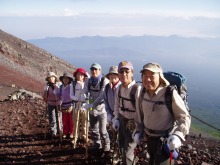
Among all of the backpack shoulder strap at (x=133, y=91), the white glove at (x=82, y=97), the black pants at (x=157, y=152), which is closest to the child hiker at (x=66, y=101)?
the white glove at (x=82, y=97)

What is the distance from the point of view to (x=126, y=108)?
641 centimetres

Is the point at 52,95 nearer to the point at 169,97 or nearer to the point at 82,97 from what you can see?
the point at 82,97

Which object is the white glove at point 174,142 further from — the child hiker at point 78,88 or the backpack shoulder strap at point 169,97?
the child hiker at point 78,88

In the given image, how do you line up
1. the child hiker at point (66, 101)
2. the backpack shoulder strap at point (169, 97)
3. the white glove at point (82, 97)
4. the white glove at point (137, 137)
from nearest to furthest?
the backpack shoulder strap at point (169, 97), the white glove at point (137, 137), the white glove at point (82, 97), the child hiker at point (66, 101)

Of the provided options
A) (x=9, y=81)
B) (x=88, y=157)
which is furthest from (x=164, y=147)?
(x=9, y=81)

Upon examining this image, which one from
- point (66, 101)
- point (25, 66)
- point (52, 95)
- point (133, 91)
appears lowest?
point (66, 101)

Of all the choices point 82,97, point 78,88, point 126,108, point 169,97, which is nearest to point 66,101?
point 78,88

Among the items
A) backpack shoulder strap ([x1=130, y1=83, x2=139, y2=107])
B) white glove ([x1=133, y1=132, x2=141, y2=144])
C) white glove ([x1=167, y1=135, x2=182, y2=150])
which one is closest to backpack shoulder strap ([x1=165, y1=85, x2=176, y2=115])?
white glove ([x1=167, y1=135, x2=182, y2=150])

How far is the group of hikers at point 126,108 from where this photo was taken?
4.94 metres

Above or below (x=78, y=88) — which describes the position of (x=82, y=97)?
below

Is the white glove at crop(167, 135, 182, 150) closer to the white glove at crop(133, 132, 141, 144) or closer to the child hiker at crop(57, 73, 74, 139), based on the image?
the white glove at crop(133, 132, 141, 144)

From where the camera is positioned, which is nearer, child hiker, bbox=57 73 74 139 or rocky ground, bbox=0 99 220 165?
rocky ground, bbox=0 99 220 165

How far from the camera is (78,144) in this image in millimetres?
9484

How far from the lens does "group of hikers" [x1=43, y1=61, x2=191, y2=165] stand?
4.94 metres
